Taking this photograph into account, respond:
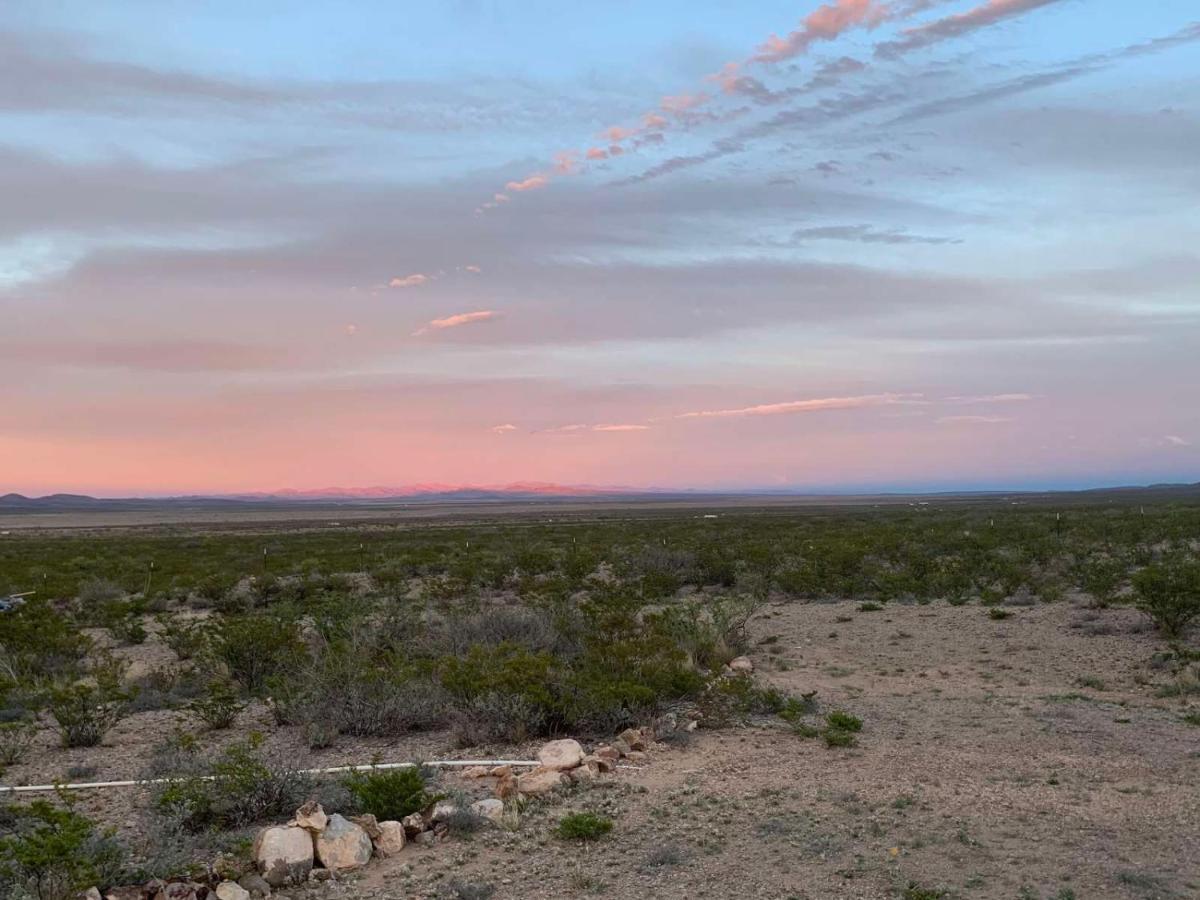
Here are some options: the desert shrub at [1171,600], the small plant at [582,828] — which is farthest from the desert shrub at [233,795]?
the desert shrub at [1171,600]

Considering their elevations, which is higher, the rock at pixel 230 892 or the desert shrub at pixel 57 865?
the desert shrub at pixel 57 865

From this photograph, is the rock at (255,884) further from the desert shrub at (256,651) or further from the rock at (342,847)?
the desert shrub at (256,651)

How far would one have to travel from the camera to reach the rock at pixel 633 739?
30.3ft

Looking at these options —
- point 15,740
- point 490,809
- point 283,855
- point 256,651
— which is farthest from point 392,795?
point 256,651

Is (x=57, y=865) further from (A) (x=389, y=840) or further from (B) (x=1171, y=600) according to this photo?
(B) (x=1171, y=600)

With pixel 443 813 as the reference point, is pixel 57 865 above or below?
above

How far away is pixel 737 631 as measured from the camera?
652 inches

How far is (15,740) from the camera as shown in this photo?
10.4m

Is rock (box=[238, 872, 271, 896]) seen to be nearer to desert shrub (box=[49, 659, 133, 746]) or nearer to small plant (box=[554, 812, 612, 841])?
small plant (box=[554, 812, 612, 841])

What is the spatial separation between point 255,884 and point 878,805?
4579mm

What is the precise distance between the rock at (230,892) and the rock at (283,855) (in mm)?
278

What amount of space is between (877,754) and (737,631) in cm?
757

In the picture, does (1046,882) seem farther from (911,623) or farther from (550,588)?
(550,588)

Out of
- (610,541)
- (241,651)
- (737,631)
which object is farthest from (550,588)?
(610,541)
